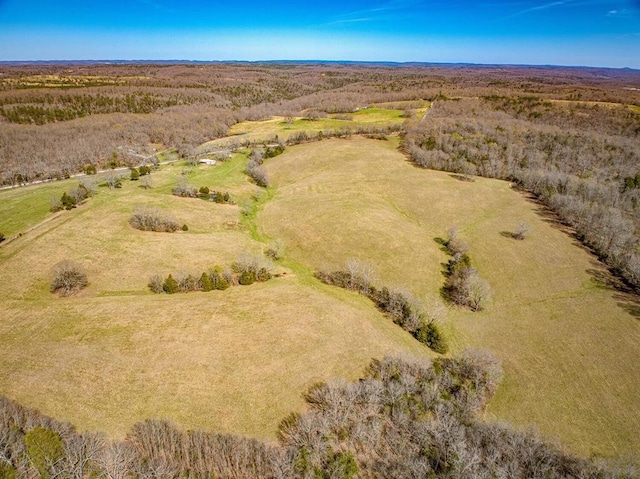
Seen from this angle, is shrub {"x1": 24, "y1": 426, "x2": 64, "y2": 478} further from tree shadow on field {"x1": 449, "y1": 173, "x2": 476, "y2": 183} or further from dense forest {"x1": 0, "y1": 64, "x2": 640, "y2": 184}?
dense forest {"x1": 0, "y1": 64, "x2": 640, "y2": 184}

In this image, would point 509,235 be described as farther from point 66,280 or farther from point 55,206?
point 55,206

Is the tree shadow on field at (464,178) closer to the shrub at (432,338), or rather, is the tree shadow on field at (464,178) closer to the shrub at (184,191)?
the shrub at (432,338)

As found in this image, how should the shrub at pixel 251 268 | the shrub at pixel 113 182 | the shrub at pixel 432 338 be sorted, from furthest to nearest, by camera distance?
the shrub at pixel 113 182 < the shrub at pixel 251 268 < the shrub at pixel 432 338

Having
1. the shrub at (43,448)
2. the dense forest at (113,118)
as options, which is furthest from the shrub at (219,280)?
the dense forest at (113,118)

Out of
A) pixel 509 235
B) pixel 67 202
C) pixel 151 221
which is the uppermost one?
pixel 67 202

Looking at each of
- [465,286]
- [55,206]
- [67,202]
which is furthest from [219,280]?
[55,206]

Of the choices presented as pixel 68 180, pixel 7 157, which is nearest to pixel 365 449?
pixel 68 180

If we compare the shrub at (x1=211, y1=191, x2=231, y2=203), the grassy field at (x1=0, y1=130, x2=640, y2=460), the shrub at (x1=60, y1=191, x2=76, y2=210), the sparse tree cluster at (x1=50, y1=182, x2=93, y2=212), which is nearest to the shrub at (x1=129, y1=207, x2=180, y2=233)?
the grassy field at (x1=0, y1=130, x2=640, y2=460)
